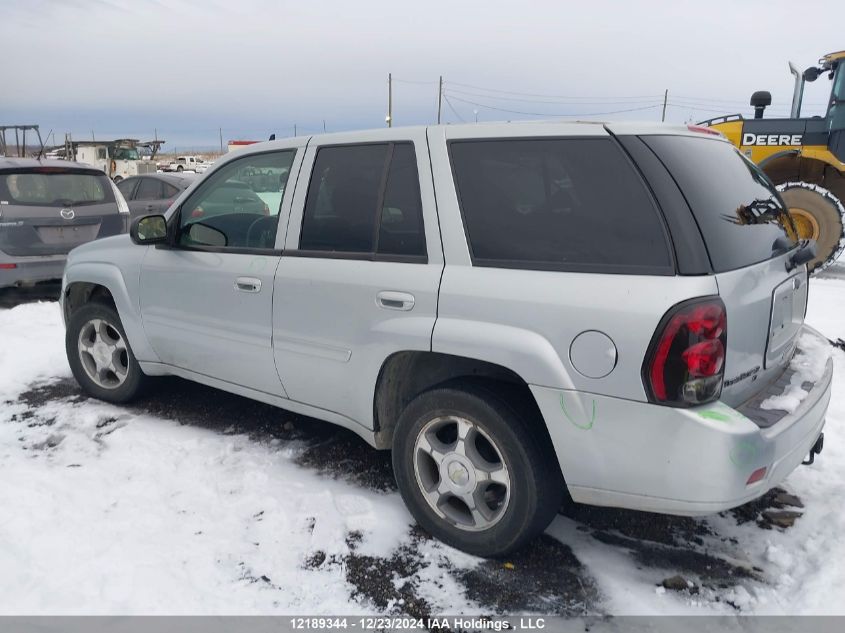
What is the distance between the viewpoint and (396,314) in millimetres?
2836

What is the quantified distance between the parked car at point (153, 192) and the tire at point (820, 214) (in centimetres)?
1004

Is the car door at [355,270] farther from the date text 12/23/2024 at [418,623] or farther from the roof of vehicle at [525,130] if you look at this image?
the date text 12/23/2024 at [418,623]

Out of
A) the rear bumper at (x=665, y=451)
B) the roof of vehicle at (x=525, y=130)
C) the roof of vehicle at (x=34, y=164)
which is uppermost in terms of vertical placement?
the roof of vehicle at (x=525, y=130)

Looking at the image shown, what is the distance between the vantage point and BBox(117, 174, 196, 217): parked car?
11.7 m

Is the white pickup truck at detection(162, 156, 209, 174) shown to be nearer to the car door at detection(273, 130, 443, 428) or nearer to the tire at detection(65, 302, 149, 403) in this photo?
the tire at detection(65, 302, 149, 403)

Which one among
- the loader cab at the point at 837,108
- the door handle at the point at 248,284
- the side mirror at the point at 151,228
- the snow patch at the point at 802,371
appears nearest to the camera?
the snow patch at the point at 802,371

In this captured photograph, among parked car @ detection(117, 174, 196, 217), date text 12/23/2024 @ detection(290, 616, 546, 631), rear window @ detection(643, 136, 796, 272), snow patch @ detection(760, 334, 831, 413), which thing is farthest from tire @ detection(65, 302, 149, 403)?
parked car @ detection(117, 174, 196, 217)

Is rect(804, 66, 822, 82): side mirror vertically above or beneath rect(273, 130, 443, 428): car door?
above

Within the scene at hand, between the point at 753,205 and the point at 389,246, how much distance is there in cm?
159

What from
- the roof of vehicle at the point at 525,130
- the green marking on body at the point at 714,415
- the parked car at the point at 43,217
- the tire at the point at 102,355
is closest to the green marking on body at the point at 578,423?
the green marking on body at the point at 714,415

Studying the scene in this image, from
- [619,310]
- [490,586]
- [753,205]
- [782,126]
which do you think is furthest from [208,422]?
[782,126]

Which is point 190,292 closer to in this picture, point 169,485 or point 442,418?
point 169,485

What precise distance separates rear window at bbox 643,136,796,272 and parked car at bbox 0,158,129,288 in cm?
721

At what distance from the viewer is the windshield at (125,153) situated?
104 feet
